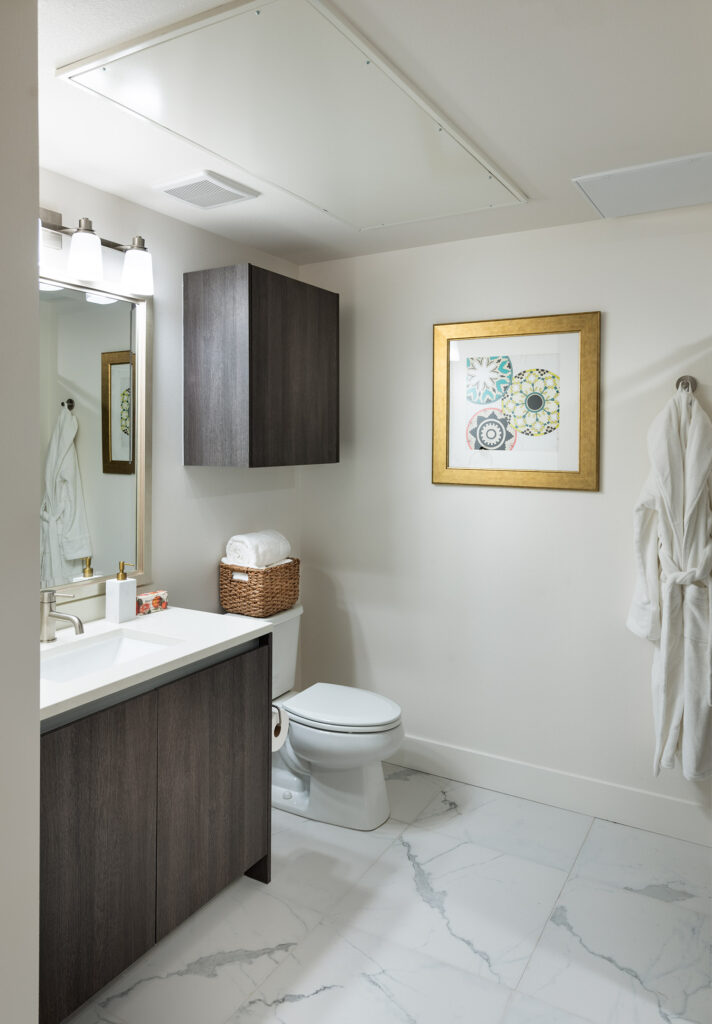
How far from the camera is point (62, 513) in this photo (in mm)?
2311

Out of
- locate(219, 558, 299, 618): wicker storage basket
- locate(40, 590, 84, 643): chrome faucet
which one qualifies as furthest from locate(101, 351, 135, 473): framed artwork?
locate(219, 558, 299, 618): wicker storage basket

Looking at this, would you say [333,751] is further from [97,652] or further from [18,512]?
[18,512]

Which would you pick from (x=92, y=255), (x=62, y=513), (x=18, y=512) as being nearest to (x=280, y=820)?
(x=62, y=513)

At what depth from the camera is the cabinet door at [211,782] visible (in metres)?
1.97

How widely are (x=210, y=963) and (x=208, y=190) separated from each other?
7.50ft

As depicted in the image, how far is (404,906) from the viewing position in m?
2.27

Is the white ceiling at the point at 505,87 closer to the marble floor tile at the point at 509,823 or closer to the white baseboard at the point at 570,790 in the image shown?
the white baseboard at the point at 570,790

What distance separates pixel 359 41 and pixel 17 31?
66 centimetres

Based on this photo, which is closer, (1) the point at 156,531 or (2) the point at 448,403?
(1) the point at 156,531

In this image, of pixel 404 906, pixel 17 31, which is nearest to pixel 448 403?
pixel 404 906

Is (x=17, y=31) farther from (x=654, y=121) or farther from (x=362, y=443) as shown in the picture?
(x=362, y=443)

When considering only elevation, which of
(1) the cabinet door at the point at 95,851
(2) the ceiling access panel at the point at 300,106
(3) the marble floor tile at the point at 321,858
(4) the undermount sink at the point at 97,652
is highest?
(2) the ceiling access panel at the point at 300,106

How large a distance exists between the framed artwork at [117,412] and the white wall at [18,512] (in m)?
1.24

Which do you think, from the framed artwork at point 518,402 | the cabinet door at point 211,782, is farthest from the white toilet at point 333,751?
the framed artwork at point 518,402
